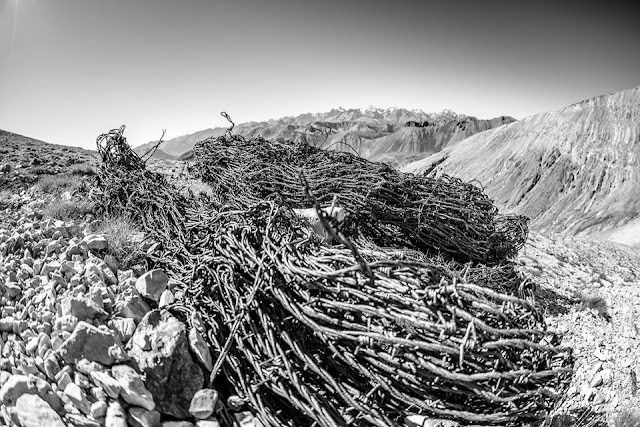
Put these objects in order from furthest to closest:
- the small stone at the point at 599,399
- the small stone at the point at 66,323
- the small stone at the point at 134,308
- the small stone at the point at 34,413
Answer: the small stone at the point at 599,399 < the small stone at the point at 134,308 < the small stone at the point at 66,323 < the small stone at the point at 34,413

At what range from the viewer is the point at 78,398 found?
241 cm

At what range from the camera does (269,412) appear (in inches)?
96.5

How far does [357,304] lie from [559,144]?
179 ft

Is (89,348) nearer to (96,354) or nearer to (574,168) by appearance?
(96,354)

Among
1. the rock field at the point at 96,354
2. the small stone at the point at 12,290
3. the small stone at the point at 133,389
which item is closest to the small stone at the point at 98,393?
the rock field at the point at 96,354

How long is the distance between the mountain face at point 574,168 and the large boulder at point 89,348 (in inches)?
1407

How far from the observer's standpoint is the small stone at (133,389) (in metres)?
2.46

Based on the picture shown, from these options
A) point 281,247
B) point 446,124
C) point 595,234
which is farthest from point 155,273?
point 446,124

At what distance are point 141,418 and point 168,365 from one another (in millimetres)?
362

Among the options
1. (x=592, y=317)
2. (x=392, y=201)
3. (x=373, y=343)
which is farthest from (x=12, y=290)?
(x=592, y=317)

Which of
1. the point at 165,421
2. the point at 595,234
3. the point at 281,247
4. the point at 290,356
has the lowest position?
the point at 595,234

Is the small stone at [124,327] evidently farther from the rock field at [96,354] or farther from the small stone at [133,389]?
the small stone at [133,389]

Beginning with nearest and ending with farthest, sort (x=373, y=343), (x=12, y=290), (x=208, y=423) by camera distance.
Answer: (x=373, y=343) < (x=208, y=423) < (x=12, y=290)

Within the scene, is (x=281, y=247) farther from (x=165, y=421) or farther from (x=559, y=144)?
(x=559, y=144)
